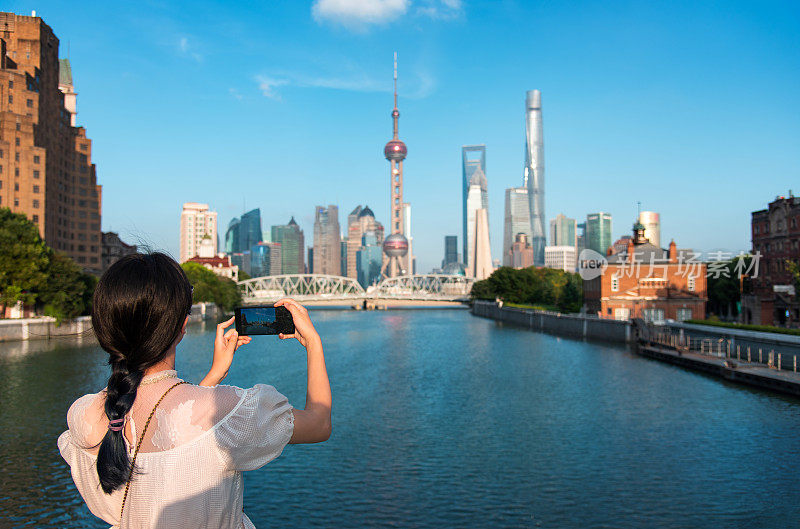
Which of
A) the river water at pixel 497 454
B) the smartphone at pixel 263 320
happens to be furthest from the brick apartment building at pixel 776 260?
the smartphone at pixel 263 320

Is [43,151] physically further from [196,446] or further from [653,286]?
[196,446]

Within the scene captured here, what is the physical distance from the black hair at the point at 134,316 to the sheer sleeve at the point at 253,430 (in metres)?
0.43

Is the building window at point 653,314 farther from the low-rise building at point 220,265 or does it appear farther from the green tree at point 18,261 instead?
the low-rise building at point 220,265

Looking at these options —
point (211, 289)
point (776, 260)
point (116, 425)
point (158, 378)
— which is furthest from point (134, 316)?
point (211, 289)

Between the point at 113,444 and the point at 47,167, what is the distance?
74421 millimetres

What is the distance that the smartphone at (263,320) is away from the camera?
2895 millimetres

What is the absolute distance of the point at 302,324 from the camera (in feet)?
9.05

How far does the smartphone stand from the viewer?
2.89 metres

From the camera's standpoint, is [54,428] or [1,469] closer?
[1,469]

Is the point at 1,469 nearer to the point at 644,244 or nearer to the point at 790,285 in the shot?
the point at 790,285

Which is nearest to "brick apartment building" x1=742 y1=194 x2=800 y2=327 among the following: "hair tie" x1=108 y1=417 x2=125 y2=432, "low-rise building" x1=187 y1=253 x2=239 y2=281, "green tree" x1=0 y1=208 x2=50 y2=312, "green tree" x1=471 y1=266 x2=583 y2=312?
"green tree" x1=471 y1=266 x2=583 y2=312

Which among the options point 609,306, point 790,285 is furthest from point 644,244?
point 790,285

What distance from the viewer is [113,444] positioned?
2.34m

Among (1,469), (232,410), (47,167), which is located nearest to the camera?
(232,410)
